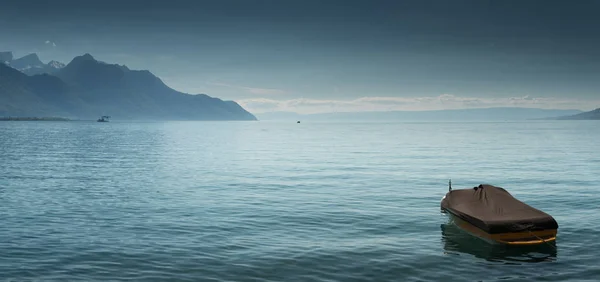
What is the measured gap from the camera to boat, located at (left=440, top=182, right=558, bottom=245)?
28547mm

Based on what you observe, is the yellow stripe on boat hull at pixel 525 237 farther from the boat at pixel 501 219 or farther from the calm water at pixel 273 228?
the calm water at pixel 273 228

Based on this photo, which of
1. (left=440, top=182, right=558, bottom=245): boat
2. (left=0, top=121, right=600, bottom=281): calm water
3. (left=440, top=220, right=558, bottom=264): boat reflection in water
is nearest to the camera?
(left=0, top=121, right=600, bottom=281): calm water

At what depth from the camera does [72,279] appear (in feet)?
75.3

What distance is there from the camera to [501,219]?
95.3 feet

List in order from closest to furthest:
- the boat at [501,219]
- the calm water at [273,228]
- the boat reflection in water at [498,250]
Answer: the calm water at [273,228]
the boat reflection in water at [498,250]
the boat at [501,219]

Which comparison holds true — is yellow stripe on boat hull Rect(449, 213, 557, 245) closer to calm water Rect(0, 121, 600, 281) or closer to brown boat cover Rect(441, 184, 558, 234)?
brown boat cover Rect(441, 184, 558, 234)

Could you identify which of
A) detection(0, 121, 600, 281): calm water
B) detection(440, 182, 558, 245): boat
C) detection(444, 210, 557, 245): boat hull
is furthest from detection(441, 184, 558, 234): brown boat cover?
detection(0, 121, 600, 281): calm water

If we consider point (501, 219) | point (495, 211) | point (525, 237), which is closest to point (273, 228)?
point (495, 211)

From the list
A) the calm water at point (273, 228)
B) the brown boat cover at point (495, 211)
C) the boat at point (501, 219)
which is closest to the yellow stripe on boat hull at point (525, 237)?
the boat at point (501, 219)

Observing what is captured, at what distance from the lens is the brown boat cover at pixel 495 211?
93.7 feet

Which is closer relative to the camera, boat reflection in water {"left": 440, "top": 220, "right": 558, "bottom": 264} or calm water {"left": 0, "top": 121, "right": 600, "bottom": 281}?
calm water {"left": 0, "top": 121, "right": 600, "bottom": 281}

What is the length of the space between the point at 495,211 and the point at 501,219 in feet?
4.68

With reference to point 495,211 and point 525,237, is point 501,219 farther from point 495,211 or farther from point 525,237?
point 525,237

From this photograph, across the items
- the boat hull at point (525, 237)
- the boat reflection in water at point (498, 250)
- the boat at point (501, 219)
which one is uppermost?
the boat at point (501, 219)
